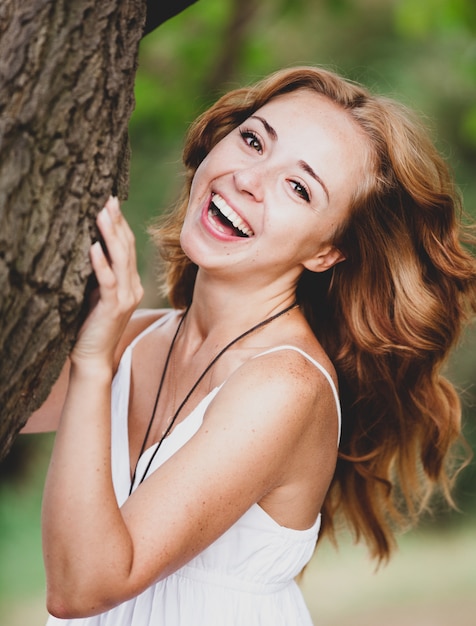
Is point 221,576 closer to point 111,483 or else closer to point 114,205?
point 111,483

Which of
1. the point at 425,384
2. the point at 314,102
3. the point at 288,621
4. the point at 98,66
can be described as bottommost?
the point at 288,621

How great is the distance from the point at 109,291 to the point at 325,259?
3.16 ft

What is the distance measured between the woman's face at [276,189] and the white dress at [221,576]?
0.29 meters

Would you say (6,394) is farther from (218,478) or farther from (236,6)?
(236,6)

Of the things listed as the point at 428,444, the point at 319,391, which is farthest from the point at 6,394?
the point at 428,444

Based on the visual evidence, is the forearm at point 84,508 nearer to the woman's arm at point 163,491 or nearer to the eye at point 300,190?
the woman's arm at point 163,491

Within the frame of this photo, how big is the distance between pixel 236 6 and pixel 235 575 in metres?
4.28

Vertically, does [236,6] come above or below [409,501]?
above

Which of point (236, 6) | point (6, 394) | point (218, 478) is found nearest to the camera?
point (6, 394)

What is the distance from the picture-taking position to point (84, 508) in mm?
1753

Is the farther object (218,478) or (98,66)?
(218,478)

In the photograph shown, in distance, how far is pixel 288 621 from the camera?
245cm

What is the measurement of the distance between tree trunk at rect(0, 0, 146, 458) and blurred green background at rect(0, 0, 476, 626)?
83.2 inches

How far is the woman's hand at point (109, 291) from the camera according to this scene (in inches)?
66.3
